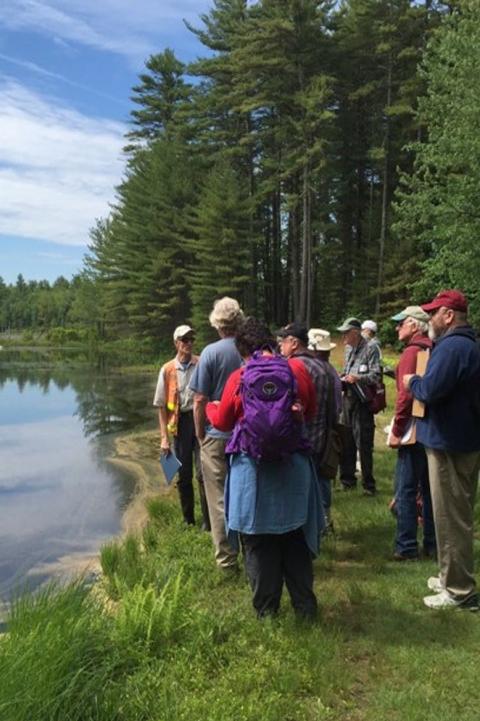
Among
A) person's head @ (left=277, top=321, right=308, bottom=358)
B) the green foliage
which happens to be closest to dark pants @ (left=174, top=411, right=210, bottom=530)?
person's head @ (left=277, top=321, right=308, bottom=358)

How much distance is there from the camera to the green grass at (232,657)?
2.81m

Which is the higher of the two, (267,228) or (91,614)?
(267,228)

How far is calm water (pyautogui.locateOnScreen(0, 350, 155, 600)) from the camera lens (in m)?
6.83

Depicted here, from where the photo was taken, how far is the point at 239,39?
3064 centimetres

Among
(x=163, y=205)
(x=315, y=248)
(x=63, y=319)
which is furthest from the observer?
(x=63, y=319)

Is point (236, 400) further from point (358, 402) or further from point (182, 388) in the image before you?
point (358, 402)

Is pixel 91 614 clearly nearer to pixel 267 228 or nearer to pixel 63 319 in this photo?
pixel 267 228

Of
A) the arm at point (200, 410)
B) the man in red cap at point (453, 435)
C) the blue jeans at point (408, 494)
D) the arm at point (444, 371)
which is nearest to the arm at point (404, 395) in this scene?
the blue jeans at point (408, 494)

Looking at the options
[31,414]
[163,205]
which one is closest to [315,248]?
[163,205]

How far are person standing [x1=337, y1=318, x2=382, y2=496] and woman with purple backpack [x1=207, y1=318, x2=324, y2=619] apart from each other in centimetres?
346

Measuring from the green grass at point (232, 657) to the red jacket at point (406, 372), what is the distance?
3.73 ft

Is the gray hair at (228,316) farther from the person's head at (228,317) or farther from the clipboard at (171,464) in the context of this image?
the clipboard at (171,464)

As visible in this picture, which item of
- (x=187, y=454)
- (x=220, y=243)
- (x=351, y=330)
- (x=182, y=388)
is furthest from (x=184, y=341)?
(x=220, y=243)

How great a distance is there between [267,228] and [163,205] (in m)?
6.80
